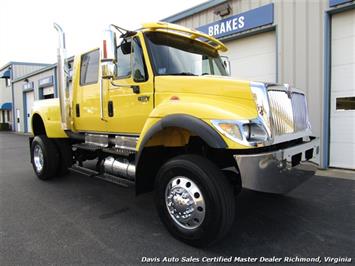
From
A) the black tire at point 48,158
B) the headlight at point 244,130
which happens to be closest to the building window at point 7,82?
the black tire at point 48,158

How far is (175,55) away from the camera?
3877 millimetres

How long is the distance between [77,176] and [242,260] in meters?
4.67

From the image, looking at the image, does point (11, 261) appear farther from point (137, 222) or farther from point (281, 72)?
point (281, 72)

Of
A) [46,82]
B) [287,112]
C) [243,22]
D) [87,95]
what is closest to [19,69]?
[46,82]

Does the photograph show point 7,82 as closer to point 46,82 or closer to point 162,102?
point 46,82

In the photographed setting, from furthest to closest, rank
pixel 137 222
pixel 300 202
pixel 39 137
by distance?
1. pixel 39 137
2. pixel 300 202
3. pixel 137 222

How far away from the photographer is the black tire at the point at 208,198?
280 cm

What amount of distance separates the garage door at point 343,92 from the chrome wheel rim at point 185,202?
5.16 metres

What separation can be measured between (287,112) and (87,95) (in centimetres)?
330

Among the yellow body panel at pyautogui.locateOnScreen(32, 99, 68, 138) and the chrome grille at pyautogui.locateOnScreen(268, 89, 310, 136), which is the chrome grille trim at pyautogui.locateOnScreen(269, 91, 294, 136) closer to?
the chrome grille at pyautogui.locateOnScreen(268, 89, 310, 136)

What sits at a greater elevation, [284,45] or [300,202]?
[284,45]

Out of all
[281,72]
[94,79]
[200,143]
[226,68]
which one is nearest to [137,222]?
[200,143]

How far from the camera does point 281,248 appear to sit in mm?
3037

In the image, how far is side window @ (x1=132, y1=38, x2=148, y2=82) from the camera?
376 cm
